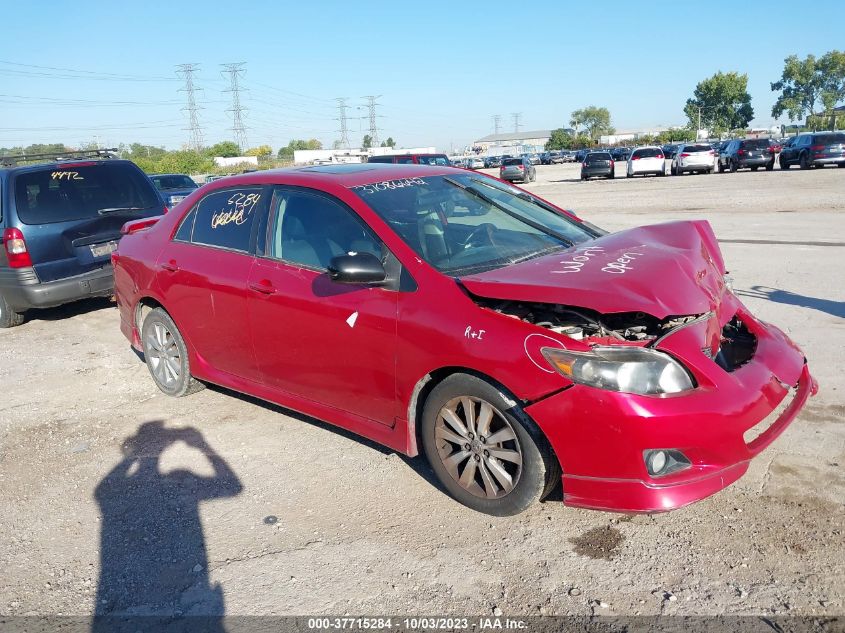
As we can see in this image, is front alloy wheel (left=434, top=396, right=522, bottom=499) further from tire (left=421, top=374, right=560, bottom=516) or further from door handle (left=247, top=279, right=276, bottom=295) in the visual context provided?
door handle (left=247, top=279, right=276, bottom=295)

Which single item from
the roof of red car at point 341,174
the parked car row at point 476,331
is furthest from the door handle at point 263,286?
the roof of red car at point 341,174

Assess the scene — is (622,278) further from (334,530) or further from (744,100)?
(744,100)

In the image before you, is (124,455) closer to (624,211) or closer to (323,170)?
(323,170)

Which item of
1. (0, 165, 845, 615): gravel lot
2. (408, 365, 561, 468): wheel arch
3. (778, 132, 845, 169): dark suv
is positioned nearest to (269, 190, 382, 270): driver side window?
(408, 365, 561, 468): wheel arch

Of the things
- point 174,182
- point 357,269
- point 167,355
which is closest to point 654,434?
point 357,269

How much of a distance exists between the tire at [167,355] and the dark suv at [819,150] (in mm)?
32239

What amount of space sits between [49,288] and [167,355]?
3.30 metres

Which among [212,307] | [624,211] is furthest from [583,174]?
[212,307]

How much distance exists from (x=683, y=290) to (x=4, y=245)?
750 centimetres

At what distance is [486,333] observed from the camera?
10.8 ft

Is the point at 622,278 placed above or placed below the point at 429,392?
above

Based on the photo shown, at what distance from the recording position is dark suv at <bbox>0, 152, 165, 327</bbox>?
791 centimetres

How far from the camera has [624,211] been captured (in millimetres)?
17750

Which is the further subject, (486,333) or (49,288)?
(49,288)
